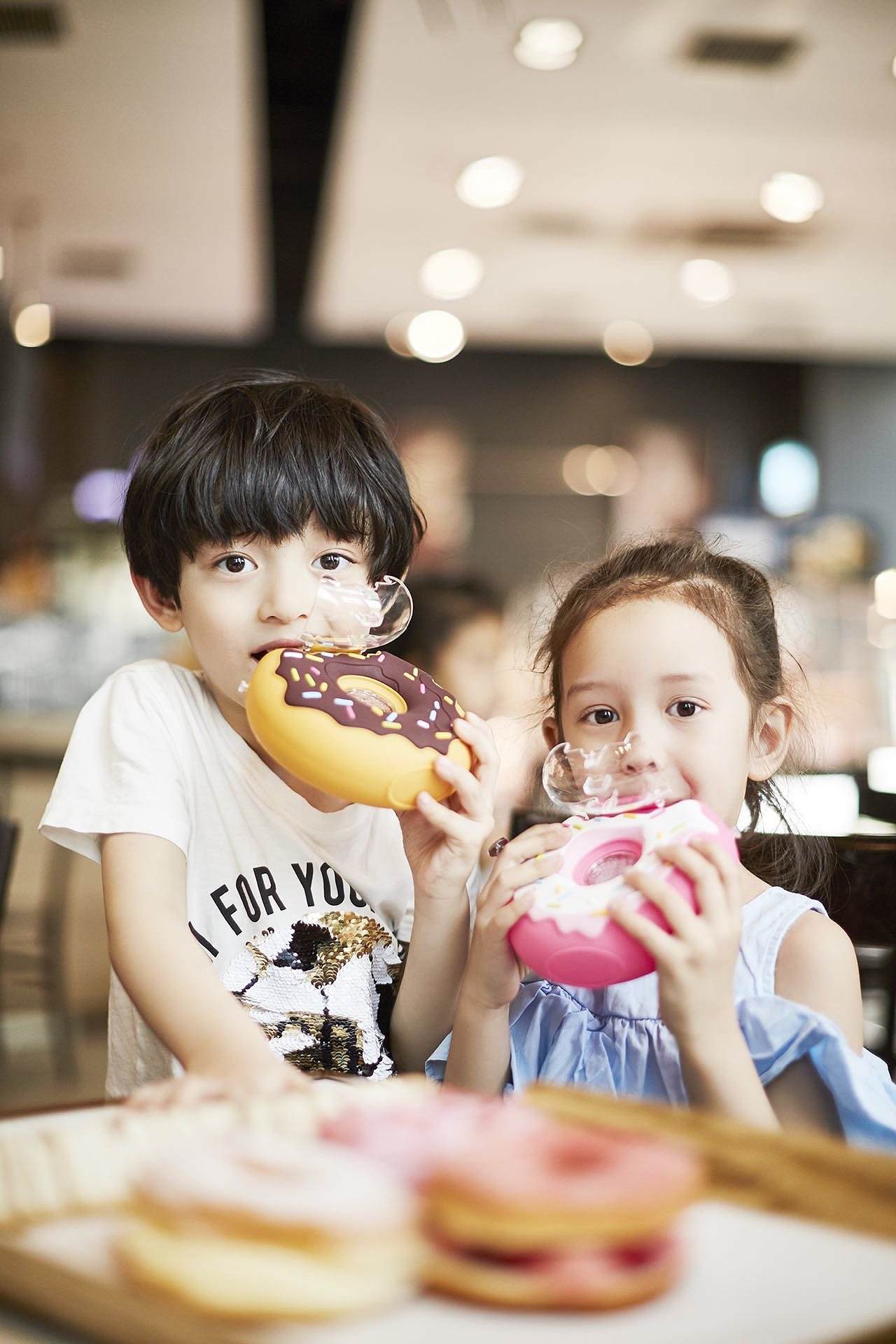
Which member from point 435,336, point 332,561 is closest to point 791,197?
point 435,336

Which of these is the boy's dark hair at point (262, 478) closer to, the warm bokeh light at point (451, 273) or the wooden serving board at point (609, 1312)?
the wooden serving board at point (609, 1312)

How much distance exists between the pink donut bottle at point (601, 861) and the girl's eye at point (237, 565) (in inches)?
14.0

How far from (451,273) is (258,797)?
20.0 feet

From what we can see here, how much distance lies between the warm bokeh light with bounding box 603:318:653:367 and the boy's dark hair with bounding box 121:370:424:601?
682 centimetres

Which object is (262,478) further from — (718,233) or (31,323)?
(31,323)

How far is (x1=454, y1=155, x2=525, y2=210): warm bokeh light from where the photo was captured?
5.30 m

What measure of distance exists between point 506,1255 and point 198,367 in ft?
27.4

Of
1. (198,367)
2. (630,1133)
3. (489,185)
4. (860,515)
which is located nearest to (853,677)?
(860,515)

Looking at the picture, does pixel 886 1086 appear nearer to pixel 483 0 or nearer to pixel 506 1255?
pixel 506 1255

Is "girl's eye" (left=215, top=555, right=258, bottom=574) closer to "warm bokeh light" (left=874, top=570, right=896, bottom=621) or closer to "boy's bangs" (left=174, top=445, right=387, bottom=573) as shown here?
"boy's bangs" (left=174, top=445, right=387, bottom=573)

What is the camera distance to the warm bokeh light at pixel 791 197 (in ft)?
17.8

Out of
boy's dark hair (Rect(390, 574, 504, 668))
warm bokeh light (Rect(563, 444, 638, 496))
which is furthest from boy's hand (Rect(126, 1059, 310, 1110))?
warm bokeh light (Rect(563, 444, 638, 496))

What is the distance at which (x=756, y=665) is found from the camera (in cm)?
128

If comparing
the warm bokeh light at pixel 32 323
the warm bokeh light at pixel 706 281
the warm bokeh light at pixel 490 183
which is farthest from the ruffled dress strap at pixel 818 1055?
the warm bokeh light at pixel 32 323
